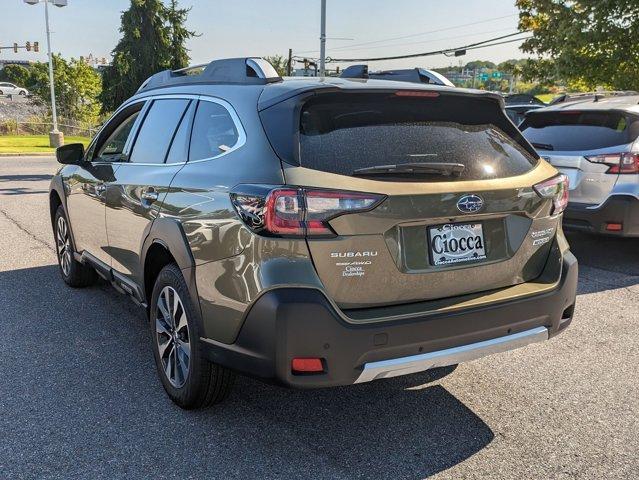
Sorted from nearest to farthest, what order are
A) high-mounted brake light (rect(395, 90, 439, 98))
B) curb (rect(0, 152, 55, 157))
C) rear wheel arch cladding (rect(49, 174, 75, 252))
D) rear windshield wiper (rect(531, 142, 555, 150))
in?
high-mounted brake light (rect(395, 90, 439, 98)) < rear wheel arch cladding (rect(49, 174, 75, 252)) < rear windshield wiper (rect(531, 142, 555, 150)) < curb (rect(0, 152, 55, 157))

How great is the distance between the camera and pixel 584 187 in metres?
6.45

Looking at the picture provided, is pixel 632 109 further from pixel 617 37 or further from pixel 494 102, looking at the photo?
pixel 617 37

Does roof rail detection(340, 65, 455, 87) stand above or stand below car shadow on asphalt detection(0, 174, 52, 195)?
above

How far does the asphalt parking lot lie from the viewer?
286 cm

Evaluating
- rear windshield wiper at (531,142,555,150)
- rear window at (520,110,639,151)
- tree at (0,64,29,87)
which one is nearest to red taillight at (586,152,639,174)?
rear window at (520,110,639,151)

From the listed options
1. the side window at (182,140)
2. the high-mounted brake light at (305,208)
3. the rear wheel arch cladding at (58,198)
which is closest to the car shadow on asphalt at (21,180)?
the rear wheel arch cladding at (58,198)

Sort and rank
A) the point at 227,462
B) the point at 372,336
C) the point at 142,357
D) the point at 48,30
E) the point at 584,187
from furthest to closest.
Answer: the point at 48,30 < the point at 584,187 < the point at 142,357 < the point at 227,462 < the point at 372,336

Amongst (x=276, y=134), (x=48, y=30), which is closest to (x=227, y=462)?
(x=276, y=134)

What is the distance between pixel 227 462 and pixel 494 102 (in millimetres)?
2353

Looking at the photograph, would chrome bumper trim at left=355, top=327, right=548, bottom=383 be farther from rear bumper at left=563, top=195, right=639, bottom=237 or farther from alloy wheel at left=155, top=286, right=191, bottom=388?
rear bumper at left=563, top=195, right=639, bottom=237

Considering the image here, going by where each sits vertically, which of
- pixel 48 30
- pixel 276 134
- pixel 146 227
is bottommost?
pixel 146 227

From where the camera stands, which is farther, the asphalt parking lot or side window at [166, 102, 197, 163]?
side window at [166, 102, 197, 163]

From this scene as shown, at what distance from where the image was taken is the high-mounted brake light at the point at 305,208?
2.60 metres

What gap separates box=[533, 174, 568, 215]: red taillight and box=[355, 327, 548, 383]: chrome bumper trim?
683mm
